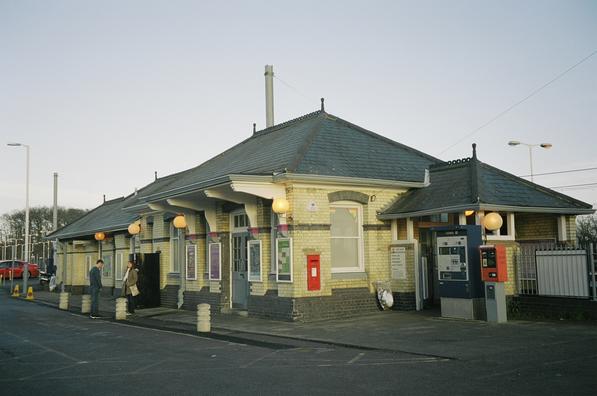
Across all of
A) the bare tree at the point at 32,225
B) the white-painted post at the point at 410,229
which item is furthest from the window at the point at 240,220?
the bare tree at the point at 32,225

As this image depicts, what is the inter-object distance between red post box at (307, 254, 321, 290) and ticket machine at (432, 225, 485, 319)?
126 inches

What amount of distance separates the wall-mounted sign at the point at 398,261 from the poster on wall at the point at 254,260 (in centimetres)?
394

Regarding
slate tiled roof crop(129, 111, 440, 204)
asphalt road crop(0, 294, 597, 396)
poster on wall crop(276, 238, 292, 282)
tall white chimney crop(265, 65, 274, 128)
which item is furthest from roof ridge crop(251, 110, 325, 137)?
asphalt road crop(0, 294, 597, 396)

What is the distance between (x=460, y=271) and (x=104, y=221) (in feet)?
72.8

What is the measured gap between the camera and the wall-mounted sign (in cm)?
1751

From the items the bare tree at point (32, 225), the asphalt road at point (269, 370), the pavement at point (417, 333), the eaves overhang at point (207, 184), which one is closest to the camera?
the asphalt road at point (269, 370)

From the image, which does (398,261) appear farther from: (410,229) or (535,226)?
(535,226)

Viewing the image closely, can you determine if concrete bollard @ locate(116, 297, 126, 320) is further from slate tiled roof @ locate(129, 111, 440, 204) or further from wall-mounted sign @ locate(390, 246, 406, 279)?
wall-mounted sign @ locate(390, 246, 406, 279)

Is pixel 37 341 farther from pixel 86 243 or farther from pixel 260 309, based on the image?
pixel 86 243

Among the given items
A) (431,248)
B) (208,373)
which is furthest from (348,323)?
(208,373)

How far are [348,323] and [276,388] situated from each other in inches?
298

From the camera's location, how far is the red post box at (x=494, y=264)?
45.9 feet

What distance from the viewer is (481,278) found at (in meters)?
14.6

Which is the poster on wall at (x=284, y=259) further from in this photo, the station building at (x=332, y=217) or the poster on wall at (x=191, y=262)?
the poster on wall at (x=191, y=262)
